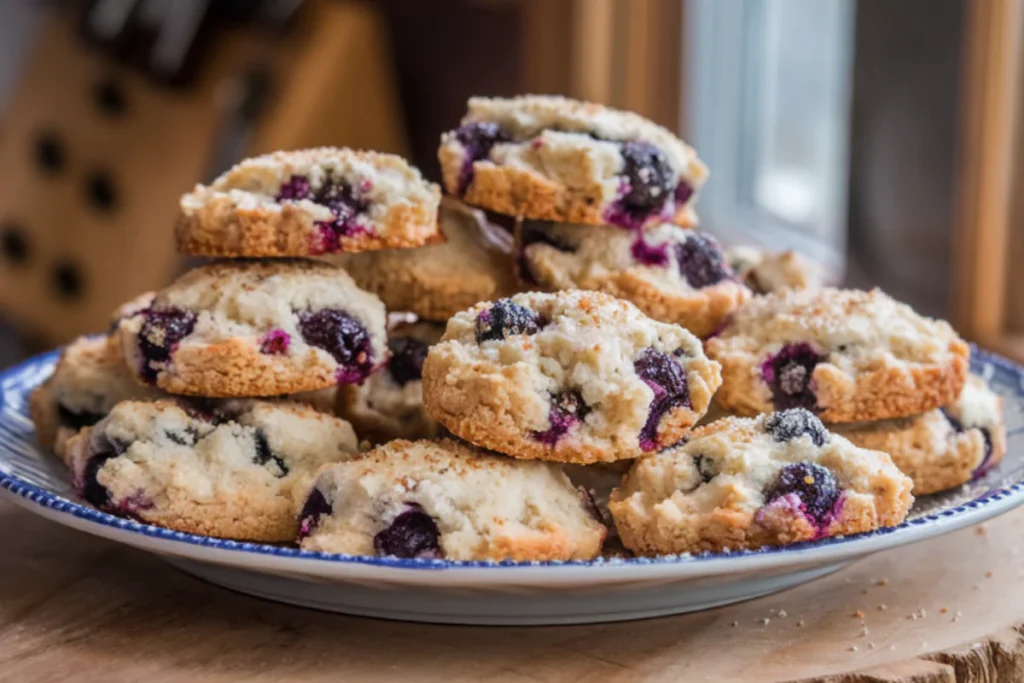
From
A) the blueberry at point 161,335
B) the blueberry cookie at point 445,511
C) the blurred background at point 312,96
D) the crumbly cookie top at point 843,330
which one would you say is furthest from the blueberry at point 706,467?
the blurred background at point 312,96

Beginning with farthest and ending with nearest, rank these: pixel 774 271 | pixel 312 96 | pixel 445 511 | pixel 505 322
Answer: pixel 312 96 → pixel 774 271 → pixel 505 322 → pixel 445 511

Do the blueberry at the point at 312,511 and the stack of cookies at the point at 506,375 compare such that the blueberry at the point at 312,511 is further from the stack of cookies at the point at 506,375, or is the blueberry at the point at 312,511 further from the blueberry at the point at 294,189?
the blueberry at the point at 294,189

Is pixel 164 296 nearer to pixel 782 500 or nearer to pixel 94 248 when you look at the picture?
pixel 782 500

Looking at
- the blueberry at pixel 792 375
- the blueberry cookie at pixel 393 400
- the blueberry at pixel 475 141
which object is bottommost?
the blueberry cookie at pixel 393 400

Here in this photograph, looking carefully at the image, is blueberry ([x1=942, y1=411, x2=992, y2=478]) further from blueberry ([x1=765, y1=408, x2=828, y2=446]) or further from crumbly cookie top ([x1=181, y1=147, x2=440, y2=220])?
crumbly cookie top ([x1=181, y1=147, x2=440, y2=220])

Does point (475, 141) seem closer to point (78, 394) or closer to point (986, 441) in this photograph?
point (78, 394)

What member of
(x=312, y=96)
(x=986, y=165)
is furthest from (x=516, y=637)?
(x=312, y=96)
